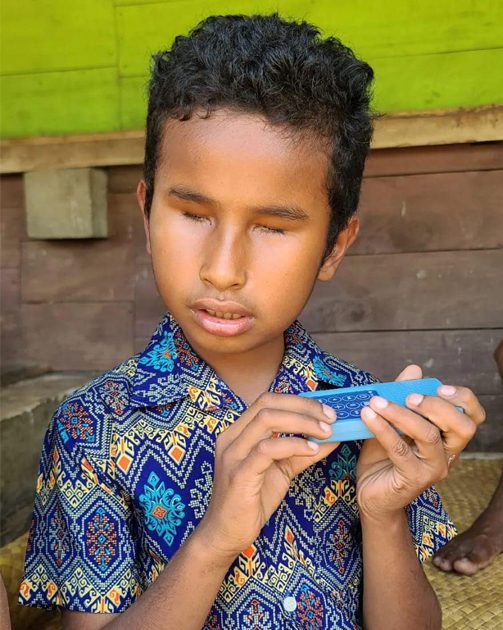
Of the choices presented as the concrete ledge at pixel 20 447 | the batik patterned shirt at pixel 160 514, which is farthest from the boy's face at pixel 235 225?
the concrete ledge at pixel 20 447

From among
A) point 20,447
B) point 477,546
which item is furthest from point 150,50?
point 477,546

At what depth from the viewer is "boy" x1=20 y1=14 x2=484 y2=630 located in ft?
2.74

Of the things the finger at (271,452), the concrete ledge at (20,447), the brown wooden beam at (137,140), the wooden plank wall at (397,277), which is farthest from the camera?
the wooden plank wall at (397,277)

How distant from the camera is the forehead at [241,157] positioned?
86 cm

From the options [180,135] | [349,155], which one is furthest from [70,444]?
[349,155]

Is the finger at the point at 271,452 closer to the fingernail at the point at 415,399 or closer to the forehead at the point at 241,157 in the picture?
the fingernail at the point at 415,399

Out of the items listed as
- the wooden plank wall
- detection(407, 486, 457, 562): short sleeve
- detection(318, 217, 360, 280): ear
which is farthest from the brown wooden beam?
detection(407, 486, 457, 562): short sleeve

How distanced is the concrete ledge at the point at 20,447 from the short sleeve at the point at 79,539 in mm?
951

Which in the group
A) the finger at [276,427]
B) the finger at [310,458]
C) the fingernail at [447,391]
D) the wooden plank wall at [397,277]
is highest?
the fingernail at [447,391]

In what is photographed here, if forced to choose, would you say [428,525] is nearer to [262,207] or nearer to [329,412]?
[329,412]

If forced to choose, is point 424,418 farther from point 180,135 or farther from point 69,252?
point 69,252

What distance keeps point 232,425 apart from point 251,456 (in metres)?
0.06

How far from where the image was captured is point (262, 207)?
87cm

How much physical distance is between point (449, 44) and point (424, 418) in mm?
1598
